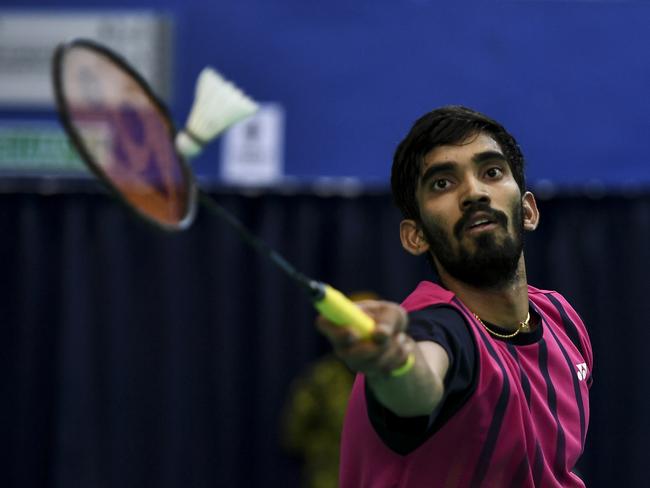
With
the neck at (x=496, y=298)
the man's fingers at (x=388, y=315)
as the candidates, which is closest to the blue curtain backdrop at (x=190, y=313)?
the neck at (x=496, y=298)

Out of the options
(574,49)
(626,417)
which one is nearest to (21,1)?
(574,49)

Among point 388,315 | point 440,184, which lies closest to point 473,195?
point 440,184

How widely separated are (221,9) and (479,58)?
3.21ft

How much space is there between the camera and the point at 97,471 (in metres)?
3.73

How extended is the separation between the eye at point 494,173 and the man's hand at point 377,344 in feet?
1.26

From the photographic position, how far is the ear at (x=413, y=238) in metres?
1.29

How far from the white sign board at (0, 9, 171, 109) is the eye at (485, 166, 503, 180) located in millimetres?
2574

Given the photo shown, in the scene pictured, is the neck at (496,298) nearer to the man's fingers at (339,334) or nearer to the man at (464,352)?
the man at (464,352)

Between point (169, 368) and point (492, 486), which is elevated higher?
point (492, 486)

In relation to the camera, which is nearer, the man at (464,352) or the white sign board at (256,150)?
the man at (464,352)

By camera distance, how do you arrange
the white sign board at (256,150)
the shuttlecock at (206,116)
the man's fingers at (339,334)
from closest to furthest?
the man's fingers at (339,334), the shuttlecock at (206,116), the white sign board at (256,150)

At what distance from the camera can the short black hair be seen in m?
1.27

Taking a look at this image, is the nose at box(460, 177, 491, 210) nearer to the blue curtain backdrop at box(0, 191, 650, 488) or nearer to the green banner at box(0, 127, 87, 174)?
the blue curtain backdrop at box(0, 191, 650, 488)

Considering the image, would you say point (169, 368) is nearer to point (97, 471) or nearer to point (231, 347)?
point (231, 347)
